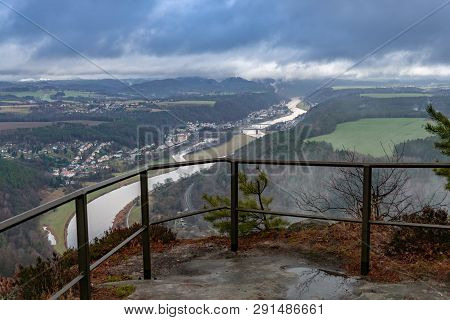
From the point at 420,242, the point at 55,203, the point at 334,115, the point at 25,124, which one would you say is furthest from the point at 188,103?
the point at 55,203

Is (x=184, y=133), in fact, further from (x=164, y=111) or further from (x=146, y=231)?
(x=146, y=231)

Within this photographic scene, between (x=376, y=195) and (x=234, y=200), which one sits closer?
(x=234, y=200)

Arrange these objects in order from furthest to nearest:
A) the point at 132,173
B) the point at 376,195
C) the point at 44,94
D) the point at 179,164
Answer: the point at 44,94 < the point at 376,195 < the point at 179,164 < the point at 132,173

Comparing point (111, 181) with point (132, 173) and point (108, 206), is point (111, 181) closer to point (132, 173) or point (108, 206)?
point (132, 173)

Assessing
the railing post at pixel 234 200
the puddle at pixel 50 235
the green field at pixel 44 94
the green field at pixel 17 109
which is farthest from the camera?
the green field at pixel 17 109

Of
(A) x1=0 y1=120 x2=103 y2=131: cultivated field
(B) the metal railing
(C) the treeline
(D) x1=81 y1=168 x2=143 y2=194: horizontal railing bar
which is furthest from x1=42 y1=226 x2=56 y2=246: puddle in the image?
(A) x1=0 y1=120 x2=103 y2=131: cultivated field

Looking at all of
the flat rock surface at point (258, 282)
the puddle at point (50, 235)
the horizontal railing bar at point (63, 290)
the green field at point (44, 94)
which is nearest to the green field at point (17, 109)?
the green field at point (44, 94)

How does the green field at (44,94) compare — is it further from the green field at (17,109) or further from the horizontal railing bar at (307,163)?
the horizontal railing bar at (307,163)
